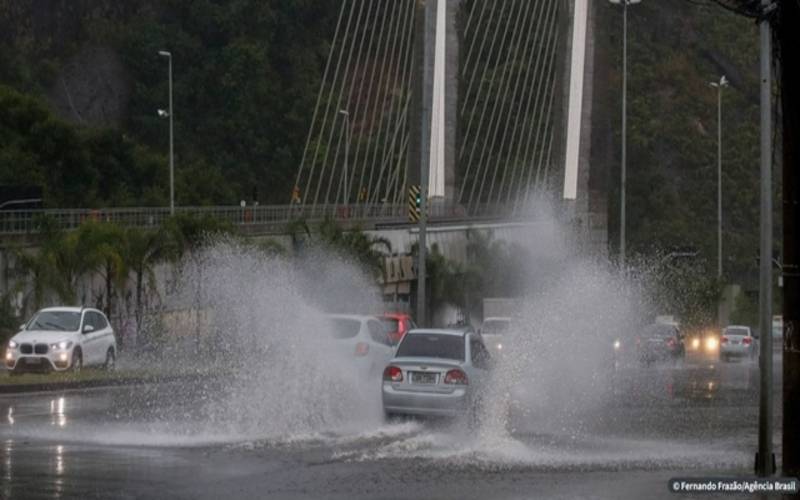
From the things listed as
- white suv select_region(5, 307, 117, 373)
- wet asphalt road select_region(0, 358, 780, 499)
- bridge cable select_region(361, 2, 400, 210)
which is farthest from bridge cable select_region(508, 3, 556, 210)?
wet asphalt road select_region(0, 358, 780, 499)

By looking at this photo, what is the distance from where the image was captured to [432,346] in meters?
26.4

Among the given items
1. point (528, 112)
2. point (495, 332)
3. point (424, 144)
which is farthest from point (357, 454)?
point (528, 112)

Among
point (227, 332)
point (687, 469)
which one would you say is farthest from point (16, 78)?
point (687, 469)

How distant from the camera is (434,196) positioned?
63.4 metres

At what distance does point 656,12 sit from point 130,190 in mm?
55084

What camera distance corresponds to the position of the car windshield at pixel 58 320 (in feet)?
132

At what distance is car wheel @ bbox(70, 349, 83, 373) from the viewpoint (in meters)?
39.8

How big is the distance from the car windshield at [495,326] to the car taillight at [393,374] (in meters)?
21.9

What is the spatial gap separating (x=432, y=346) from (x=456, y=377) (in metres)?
1.06

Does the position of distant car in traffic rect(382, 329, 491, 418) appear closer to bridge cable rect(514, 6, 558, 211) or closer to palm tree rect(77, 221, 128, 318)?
palm tree rect(77, 221, 128, 318)

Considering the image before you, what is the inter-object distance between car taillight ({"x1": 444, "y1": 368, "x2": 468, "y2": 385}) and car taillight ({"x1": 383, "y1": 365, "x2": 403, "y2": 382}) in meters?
0.69

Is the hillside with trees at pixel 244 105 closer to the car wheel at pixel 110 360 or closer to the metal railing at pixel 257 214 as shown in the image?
the metal railing at pixel 257 214

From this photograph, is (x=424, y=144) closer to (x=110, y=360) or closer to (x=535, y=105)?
(x=110, y=360)

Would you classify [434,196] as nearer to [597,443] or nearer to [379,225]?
[379,225]
